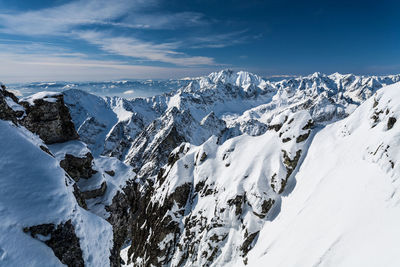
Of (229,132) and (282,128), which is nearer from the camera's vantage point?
(282,128)

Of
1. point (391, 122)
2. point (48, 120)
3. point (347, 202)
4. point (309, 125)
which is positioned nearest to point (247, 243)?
point (347, 202)

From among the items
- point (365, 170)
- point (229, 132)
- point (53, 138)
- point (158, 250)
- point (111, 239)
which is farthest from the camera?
point (229, 132)

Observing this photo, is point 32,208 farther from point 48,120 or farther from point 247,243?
point 247,243

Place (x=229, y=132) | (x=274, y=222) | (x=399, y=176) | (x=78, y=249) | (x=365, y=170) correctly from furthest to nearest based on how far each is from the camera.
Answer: (x=229, y=132), (x=274, y=222), (x=365, y=170), (x=399, y=176), (x=78, y=249)

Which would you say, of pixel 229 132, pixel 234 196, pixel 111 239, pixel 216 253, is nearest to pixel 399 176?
pixel 234 196

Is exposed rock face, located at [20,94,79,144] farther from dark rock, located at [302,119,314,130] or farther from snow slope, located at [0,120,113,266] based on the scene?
dark rock, located at [302,119,314,130]

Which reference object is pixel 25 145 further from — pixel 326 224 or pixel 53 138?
pixel 326 224
